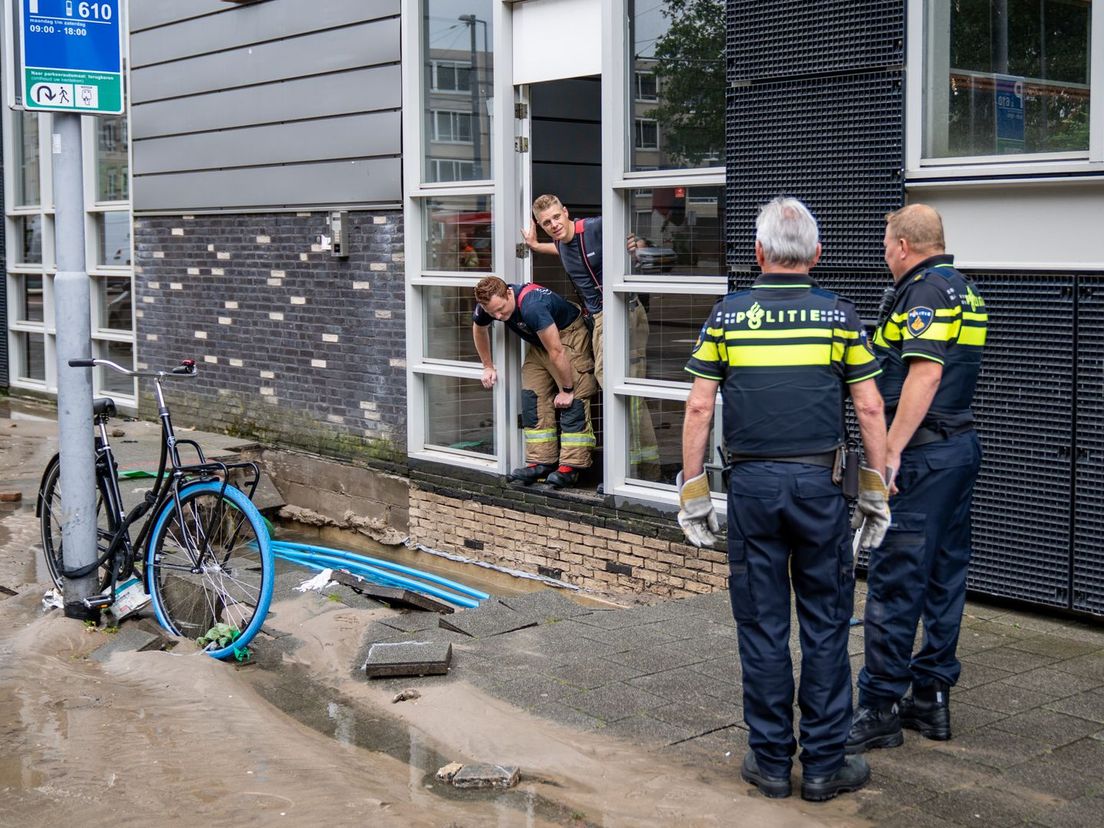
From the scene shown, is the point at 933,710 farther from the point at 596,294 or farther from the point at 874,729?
the point at 596,294

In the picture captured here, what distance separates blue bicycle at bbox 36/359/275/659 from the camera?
261 inches

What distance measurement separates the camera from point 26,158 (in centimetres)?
1591

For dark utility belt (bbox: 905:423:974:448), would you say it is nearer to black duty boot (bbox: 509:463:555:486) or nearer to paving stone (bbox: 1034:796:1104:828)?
paving stone (bbox: 1034:796:1104:828)

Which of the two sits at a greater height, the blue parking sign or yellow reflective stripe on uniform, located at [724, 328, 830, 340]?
the blue parking sign

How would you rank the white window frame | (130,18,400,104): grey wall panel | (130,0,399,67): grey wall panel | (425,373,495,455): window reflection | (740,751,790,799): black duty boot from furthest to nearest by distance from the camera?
(130,0,399,67): grey wall panel → (130,18,400,104): grey wall panel → (425,373,495,455): window reflection → the white window frame → (740,751,790,799): black duty boot

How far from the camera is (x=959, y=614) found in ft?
16.6

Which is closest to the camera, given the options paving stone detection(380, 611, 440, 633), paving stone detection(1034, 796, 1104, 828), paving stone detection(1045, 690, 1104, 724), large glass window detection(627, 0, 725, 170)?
paving stone detection(1034, 796, 1104, 828)

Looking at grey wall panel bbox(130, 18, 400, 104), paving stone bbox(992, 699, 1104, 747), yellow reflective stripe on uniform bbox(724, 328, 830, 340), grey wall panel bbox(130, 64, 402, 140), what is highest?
grey wall panel bbox(130, 18, 400, 104)

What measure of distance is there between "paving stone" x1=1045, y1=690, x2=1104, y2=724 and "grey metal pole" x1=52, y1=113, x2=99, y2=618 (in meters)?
4.62

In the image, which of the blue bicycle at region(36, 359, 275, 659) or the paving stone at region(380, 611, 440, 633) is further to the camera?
the paving stone at region(380, 611, 440, 633)

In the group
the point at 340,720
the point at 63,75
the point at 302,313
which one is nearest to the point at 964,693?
the point at 340,720

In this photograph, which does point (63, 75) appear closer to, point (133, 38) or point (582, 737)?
point (582, 737)

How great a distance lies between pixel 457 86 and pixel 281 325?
2844 mm

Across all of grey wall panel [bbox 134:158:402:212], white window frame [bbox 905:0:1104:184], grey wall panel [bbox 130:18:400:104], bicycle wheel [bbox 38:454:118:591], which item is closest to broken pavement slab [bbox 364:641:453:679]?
bicycle wheel [bbox 38:454:118:591]
